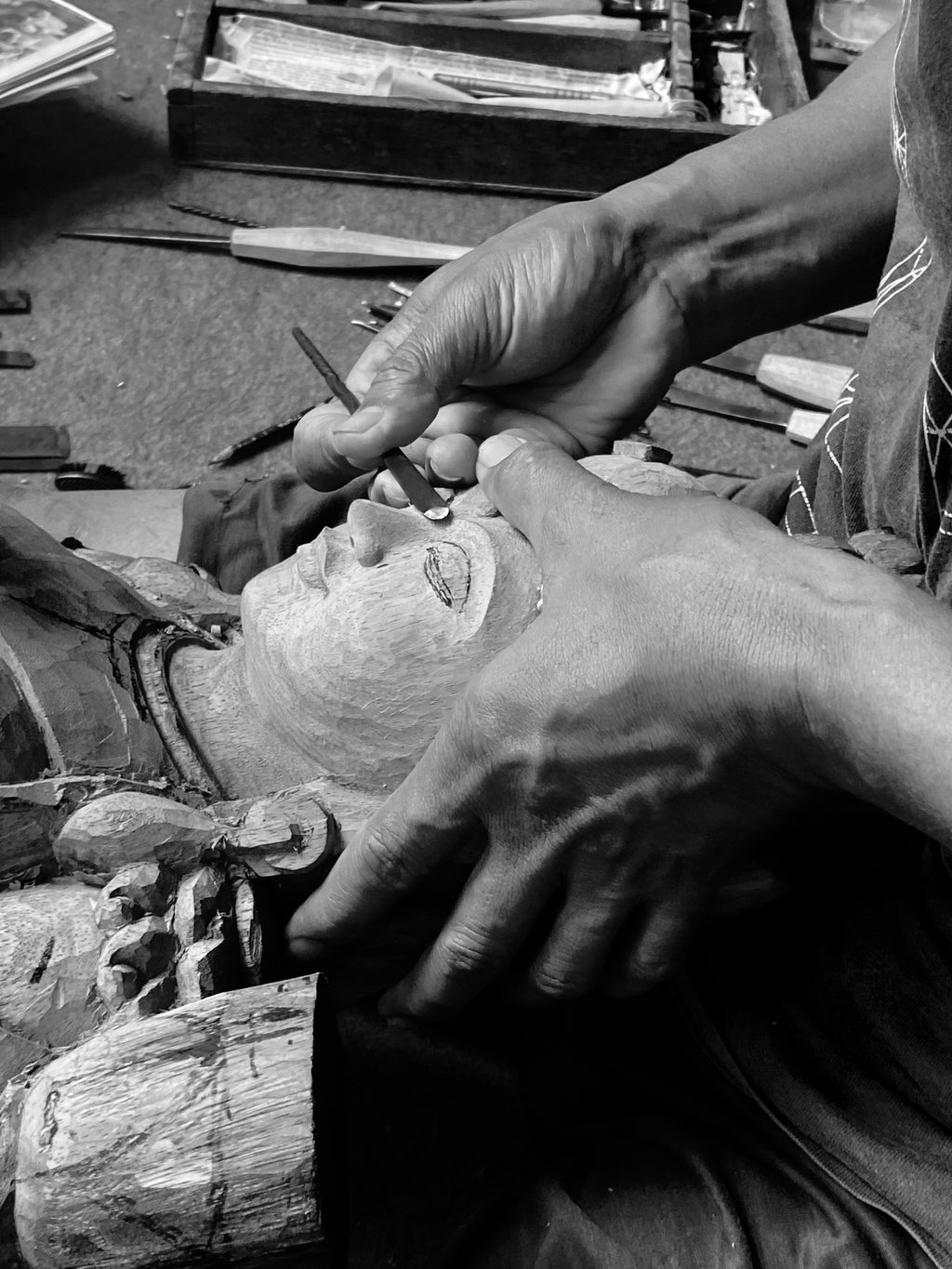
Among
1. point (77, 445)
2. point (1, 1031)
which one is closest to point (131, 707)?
point (1, 1031)

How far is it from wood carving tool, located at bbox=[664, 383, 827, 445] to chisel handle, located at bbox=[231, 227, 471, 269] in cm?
74

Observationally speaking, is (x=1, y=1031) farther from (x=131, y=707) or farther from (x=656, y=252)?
(x=656, y=252)

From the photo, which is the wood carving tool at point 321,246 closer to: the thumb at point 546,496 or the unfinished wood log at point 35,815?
the thumb at point 546,496

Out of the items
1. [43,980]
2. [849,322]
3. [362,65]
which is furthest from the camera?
[362,65]

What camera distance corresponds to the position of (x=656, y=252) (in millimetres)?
1713

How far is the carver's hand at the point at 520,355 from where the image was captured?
59.8 inches

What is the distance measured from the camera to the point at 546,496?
1194 mm

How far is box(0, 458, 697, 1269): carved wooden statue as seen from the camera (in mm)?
949

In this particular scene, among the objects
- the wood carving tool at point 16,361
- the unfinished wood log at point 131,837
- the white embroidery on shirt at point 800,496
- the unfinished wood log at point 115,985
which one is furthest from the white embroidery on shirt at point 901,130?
the wood carving tool at point 16,361

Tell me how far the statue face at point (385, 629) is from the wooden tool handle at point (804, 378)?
6.21 feet

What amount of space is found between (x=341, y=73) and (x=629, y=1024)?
3128mm

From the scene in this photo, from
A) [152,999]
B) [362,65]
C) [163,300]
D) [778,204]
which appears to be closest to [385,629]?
[152,999]

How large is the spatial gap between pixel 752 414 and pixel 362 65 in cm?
174

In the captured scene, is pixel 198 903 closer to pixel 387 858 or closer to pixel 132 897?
pixel 132 897
